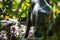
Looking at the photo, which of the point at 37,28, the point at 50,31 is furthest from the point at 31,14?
the point at 50,31

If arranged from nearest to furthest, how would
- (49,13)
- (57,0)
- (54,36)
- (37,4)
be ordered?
(54,36) < (49,13) < (37,4) < (57,0)

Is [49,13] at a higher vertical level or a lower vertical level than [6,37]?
higher

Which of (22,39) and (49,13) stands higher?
(49,13)

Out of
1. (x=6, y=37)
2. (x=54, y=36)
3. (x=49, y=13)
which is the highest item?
(x=49, y=13)

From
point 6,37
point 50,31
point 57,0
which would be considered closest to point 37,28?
point 50,31

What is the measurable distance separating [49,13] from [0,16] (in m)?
1.56

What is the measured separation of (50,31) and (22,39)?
0.69 meters

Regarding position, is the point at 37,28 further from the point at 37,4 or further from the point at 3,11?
the point at 3,11

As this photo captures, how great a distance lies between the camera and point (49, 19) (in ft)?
8.64

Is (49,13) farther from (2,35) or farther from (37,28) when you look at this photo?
(2,35)

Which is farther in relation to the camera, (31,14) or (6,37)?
(6,37)

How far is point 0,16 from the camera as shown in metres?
4.00

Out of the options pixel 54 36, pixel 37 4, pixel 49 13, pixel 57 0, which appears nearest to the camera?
pixel 54 36

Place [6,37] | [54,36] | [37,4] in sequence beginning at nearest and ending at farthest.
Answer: [54,36], [37,4], [6,37]
